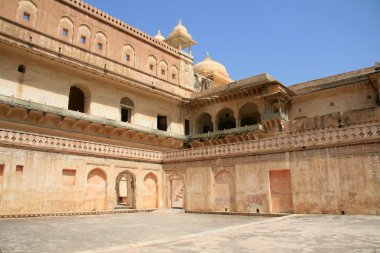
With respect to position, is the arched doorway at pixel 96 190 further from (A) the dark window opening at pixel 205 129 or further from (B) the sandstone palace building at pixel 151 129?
(A) the dark window opening at pixel 205 129

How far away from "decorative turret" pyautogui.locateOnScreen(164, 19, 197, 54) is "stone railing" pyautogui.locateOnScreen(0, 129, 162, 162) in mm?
17881

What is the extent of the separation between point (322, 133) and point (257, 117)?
13.2 m

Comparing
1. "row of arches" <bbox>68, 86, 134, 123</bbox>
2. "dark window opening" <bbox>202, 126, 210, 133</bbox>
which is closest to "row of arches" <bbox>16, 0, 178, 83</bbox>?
"row of arches" <bbox>68, 86, 134, 123</bbox>

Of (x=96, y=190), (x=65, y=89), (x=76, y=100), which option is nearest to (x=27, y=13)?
(x=65, y=89)

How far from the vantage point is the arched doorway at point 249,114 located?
24016 mm

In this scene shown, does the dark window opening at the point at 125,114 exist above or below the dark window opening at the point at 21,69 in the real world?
below

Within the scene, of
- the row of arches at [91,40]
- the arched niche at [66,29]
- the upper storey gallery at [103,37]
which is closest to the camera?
the row of arches at [91,40]

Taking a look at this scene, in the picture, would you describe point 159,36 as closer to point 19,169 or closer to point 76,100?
point 76,100

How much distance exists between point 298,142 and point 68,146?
383 inches

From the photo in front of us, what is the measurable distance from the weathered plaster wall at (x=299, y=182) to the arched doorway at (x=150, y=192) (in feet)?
6.74

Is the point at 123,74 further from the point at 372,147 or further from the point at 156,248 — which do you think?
the point at 156,248

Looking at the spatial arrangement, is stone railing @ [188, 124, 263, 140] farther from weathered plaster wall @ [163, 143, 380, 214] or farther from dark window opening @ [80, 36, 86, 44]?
dark window opening @ [80, 36, 86, 44]

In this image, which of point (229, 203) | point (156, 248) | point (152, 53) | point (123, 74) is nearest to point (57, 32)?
point (123, 74)

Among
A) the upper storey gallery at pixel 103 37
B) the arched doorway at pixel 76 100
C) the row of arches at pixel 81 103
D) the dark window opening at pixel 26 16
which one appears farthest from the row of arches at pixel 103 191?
the dark window opening at pixel 26 16
